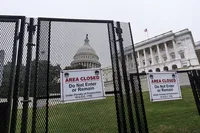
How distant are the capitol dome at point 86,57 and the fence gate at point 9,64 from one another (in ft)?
3.57

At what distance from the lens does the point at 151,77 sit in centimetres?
389

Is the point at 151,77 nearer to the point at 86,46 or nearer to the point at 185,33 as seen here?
the point at 86,46

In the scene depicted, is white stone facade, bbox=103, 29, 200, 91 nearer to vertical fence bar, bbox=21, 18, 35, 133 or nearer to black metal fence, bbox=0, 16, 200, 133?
black metal fence, bbox=0, 16, 200, 133

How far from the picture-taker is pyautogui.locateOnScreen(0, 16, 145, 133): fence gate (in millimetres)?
3010

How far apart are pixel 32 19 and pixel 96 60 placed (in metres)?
1.55

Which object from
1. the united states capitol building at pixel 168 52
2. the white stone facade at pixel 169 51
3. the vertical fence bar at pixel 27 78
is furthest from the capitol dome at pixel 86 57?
the white stone facade at pixel 169 51

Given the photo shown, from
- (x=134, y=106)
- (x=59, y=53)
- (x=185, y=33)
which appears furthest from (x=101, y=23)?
(x=185, y=33)

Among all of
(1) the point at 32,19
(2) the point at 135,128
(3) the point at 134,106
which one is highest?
(1) the point at 32,19

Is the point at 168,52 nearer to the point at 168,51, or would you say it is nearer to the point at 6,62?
the point at 168,51

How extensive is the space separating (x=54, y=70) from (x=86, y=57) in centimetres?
71

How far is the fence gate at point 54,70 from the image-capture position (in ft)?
9.87

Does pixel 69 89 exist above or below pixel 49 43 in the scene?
below

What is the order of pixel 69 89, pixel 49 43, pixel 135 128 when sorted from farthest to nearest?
pixel 135 128 → pixel 49 43 → pixel 69 89

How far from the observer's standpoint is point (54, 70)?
3.37 metres
